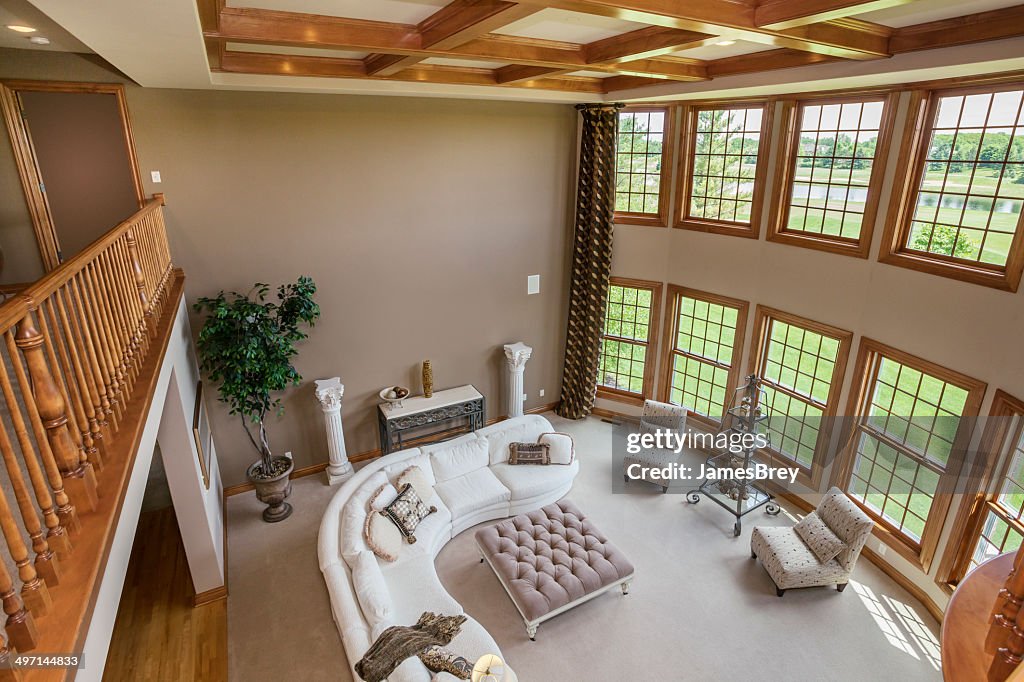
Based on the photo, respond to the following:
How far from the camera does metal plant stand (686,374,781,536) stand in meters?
5.87

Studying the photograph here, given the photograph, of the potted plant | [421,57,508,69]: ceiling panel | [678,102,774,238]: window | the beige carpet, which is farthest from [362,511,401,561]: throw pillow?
[678,102,774,238]: window

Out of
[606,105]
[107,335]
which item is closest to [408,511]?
[107,335]

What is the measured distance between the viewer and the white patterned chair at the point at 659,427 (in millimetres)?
6766

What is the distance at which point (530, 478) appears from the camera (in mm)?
6277

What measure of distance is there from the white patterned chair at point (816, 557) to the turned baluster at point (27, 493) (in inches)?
211

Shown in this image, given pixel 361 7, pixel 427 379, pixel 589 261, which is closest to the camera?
pixel 361 7

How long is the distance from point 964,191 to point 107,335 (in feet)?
20.4

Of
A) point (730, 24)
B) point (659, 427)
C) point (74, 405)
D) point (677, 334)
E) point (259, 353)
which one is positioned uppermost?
point (730, 24)

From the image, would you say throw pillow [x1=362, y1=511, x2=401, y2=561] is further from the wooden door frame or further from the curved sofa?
the wooden door frame

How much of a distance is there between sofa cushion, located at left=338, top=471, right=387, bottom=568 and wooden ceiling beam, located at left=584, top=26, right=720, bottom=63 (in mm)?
4392

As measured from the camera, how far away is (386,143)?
244 inches

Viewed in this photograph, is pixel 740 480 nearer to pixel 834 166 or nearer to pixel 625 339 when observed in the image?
pixel 625 339

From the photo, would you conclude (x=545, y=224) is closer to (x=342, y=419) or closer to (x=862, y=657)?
(x=342, y=419)

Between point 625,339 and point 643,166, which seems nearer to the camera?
point 643,166
